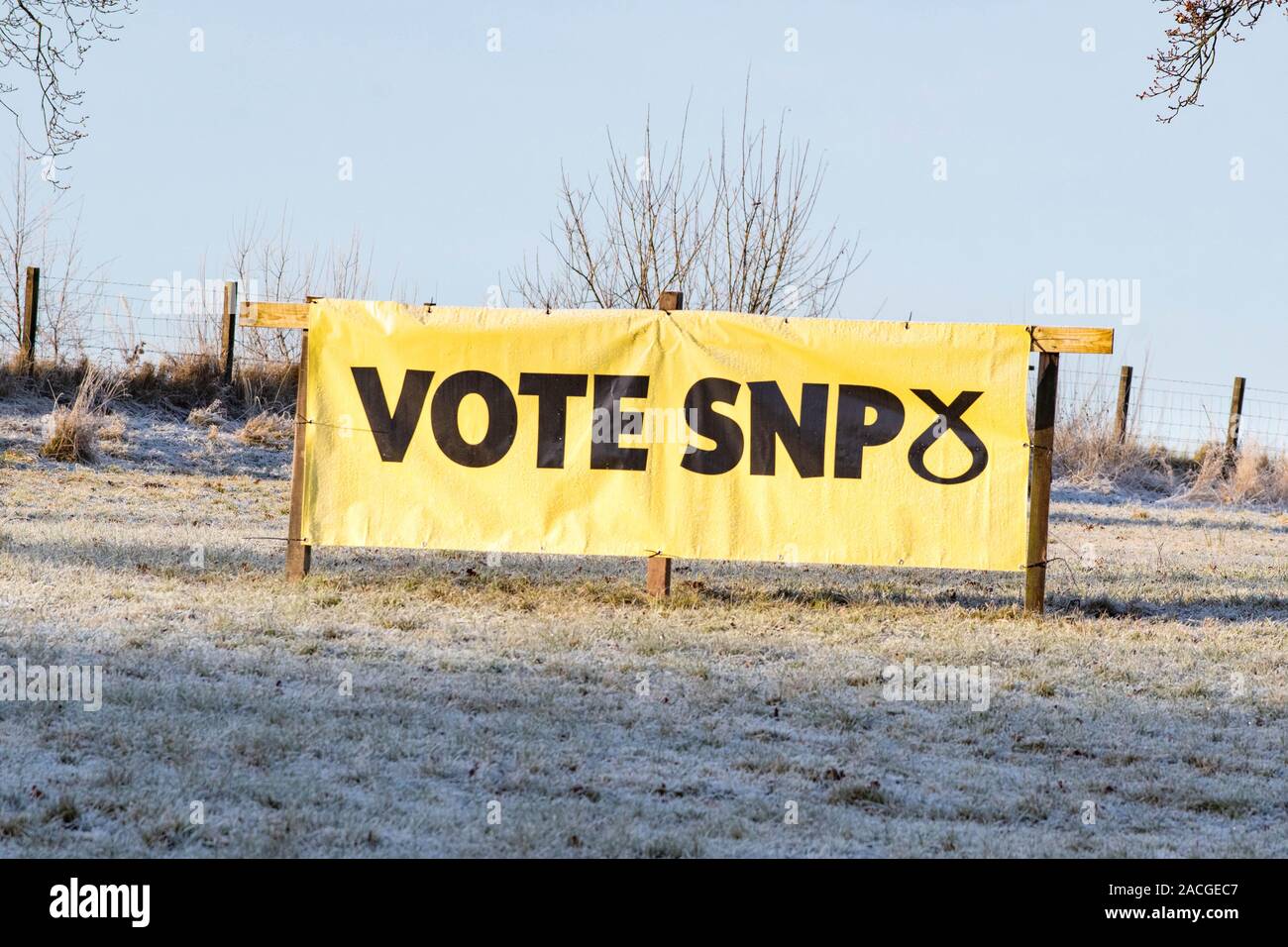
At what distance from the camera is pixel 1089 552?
12.7 metres

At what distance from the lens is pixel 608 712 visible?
5746 millimetres

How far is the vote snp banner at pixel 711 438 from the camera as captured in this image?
8477 millimetres

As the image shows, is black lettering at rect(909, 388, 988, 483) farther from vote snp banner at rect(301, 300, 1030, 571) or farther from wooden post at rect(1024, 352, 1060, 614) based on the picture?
wooden post at rect(1024, 352, 1060, 614)

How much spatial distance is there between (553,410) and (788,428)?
4.96ft

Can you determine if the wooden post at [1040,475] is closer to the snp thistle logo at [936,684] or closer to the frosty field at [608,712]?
the frosty field at [608,712]

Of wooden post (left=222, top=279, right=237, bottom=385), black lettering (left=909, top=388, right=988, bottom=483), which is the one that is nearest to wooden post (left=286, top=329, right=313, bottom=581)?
black lettering (left=909, top=388, right=988, bottom=483)

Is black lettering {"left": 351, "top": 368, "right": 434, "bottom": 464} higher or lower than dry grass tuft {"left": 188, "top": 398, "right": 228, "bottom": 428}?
higher

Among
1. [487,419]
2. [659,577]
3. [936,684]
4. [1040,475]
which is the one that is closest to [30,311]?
[487,419]

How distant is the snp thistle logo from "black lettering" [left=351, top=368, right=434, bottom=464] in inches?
139

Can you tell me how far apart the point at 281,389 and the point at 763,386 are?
13440 mm

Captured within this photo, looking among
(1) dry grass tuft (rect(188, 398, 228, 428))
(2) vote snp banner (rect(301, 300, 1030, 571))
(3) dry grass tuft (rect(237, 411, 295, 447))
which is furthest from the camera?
(1) dry grass tuft (rect(188, 398, 228, 428))

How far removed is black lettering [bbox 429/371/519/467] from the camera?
28.1 feet
